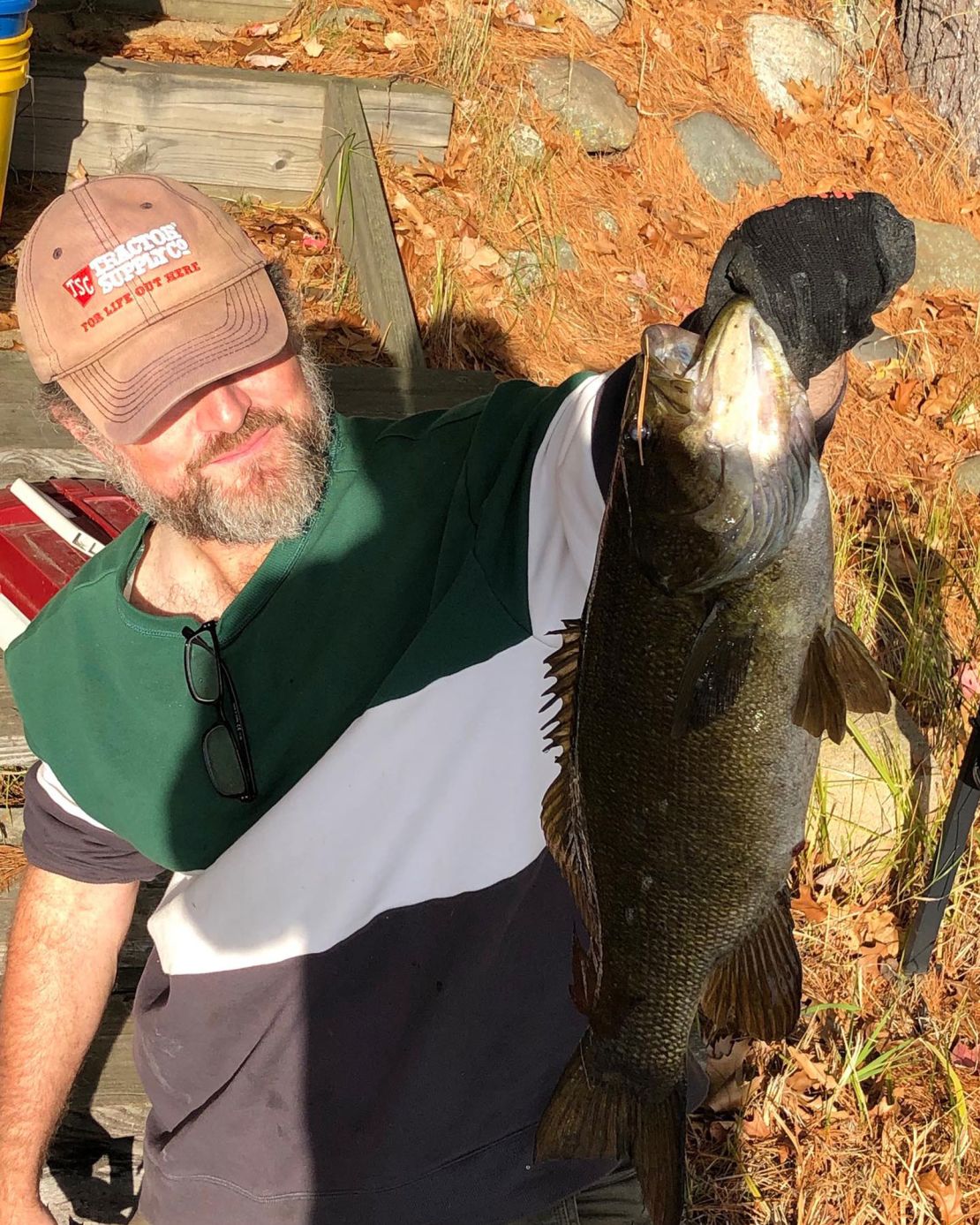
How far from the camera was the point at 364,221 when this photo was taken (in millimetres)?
4949

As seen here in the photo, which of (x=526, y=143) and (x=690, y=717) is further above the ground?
(x=690, y=717)

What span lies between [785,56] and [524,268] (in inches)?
108

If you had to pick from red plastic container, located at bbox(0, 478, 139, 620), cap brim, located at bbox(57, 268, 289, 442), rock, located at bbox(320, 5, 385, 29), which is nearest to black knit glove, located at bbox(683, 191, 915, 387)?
cap brim, located at bbox(57, 268, 289, 442)

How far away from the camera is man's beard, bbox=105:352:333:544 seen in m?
2.33

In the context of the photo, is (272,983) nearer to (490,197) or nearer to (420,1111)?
(420,1111)

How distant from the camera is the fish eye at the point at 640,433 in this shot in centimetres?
149

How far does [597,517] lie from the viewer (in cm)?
194

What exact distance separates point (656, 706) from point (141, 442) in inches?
53.4

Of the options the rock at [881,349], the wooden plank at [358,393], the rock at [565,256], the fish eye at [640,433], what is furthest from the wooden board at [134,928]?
the rock at [881,349]

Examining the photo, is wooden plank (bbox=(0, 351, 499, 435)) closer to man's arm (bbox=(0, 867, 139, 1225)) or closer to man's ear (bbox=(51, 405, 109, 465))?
man's ear (bbox=(51, 405, 109, 465))

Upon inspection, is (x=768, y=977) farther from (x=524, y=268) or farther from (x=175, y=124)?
(x=175, y=124)

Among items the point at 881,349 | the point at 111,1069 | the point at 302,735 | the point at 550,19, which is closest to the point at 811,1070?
the point at 111,1069

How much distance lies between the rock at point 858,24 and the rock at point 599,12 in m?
1.42

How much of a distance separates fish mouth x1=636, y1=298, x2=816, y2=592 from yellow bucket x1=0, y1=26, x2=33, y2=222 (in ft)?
12.4
